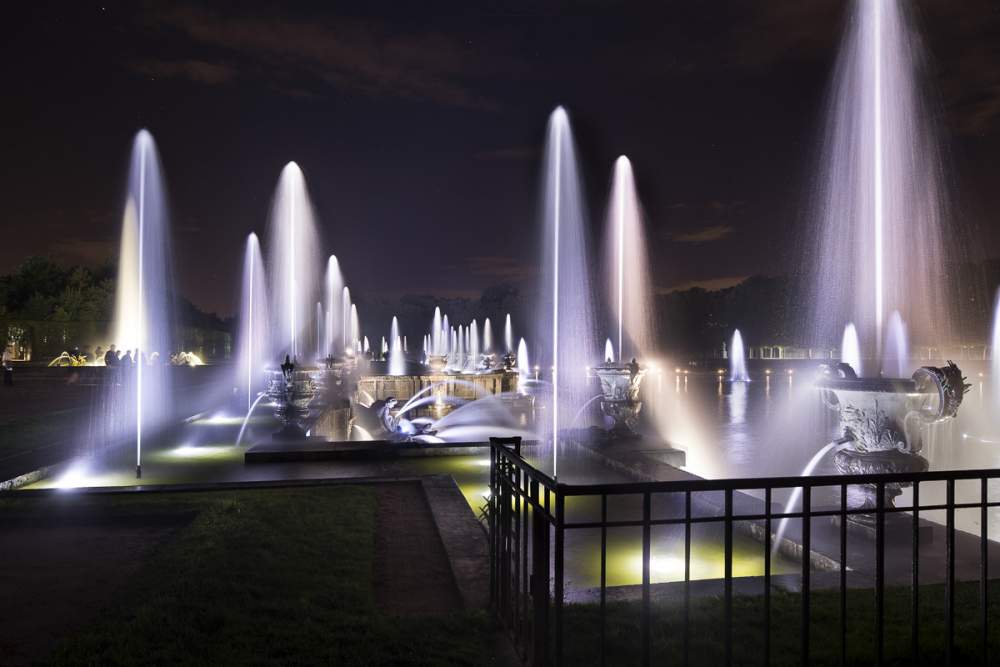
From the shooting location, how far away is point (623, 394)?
42.3ft

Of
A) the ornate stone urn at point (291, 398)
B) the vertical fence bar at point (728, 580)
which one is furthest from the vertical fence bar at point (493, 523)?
the ornate stone urn at point (291, 398)

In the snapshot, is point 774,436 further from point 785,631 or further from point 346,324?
point 346,324

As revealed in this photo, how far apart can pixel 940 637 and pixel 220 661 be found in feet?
15.4

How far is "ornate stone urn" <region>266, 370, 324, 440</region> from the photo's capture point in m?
14.2

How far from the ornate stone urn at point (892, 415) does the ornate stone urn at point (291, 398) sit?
1008cm

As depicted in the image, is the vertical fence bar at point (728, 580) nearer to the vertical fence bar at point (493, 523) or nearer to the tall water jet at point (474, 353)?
the vertical fence bar at point (493, 523)

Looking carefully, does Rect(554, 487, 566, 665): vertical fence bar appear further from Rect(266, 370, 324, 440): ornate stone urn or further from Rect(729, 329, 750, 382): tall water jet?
Rect(729, 329, 750, 382): tall water jet

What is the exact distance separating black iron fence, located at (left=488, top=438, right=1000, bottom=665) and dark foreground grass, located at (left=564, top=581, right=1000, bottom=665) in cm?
1

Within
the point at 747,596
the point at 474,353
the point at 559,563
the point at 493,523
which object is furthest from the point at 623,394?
the point at 474,353

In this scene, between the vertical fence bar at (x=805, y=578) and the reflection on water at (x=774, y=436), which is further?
the reflection on water at (x=774, y=436)

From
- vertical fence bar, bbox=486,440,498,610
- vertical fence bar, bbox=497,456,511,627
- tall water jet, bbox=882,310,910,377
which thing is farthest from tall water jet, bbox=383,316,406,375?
vertical fence bar, bbox=497,456,511,627

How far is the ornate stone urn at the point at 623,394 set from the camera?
12789mm

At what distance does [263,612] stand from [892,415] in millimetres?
6522

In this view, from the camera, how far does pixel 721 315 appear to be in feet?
335
